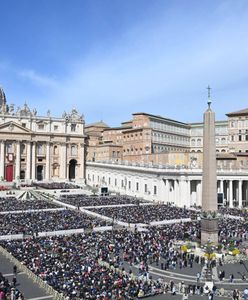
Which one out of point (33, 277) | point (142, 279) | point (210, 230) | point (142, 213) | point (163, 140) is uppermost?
point (163, 140)

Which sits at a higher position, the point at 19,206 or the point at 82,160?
the point at 82,160

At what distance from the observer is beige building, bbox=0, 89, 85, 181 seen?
2975 inches

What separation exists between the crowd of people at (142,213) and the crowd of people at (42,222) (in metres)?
2.69

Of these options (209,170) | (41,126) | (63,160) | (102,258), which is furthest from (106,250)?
(41,126)

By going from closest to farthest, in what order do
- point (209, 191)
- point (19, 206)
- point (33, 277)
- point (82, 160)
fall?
point (33, 277), point (209, 191), point (19, 206), point (82, 160)

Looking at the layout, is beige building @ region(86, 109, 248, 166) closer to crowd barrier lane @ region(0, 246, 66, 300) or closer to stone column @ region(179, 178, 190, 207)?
stone column @ region(179, 178, 190, 207)

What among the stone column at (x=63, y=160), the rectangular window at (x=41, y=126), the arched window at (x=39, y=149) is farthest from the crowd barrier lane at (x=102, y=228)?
the rectangular window at (x=41, y=126)

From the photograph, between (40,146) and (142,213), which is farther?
(40,146)

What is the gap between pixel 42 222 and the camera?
113 feet

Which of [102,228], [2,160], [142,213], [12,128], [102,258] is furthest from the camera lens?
[12,128]

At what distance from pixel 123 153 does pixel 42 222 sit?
53.0m

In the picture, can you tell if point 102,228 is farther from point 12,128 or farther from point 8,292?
point 12,128

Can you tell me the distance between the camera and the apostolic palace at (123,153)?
2260 inches

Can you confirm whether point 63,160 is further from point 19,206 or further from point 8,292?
point 8,292
